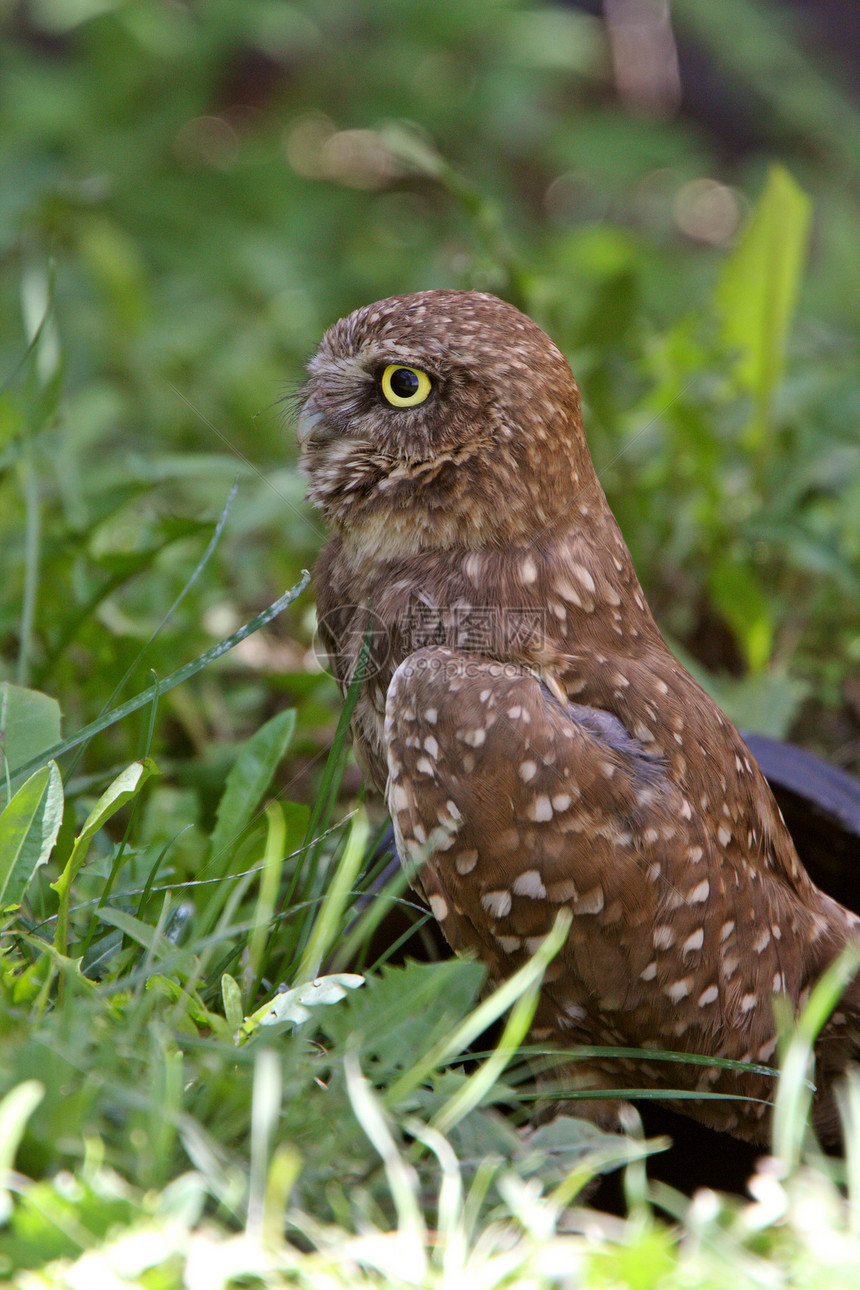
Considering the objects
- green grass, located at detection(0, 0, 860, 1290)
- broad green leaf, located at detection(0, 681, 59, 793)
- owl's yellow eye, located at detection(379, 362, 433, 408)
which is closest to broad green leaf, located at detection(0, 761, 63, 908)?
green grass, located at detection(0, 0, 860, 1290)

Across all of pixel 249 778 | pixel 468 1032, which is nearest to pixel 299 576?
pixel 249 778

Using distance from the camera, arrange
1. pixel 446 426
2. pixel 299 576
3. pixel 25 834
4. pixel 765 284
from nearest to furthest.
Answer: pixel 25 834 → pixel 446 426 → pixel 765 284 → pixel 299 576

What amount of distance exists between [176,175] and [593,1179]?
537cm

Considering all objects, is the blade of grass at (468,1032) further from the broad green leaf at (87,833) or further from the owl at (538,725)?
the broad green leaf at (87,833)

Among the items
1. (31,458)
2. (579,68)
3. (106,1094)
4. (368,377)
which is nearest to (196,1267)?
(106,1094)

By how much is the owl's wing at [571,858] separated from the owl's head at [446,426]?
0.27m

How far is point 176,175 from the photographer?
19.3 feet

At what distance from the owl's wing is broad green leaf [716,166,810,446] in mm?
1824

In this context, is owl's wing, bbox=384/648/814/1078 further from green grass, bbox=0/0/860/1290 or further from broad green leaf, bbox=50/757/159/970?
broad green leaf, bbox=50/757/159/970

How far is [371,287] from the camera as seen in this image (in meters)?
5.48

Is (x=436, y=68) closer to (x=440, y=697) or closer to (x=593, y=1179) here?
(x=440, y=697)

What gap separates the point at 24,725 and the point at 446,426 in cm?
91

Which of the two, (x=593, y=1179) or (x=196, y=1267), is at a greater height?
(x=196, y=1267)

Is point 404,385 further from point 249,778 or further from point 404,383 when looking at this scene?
point 249,778
